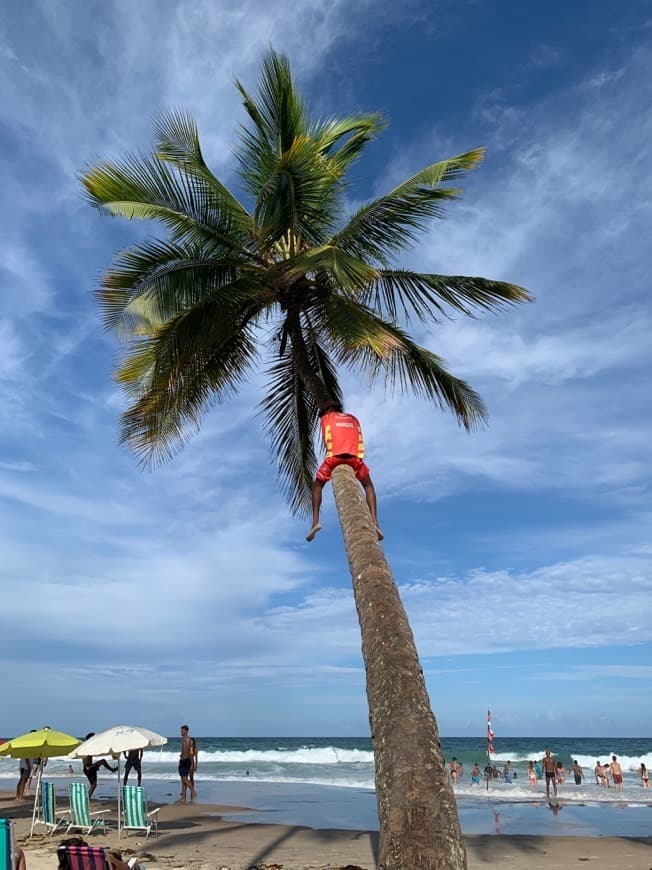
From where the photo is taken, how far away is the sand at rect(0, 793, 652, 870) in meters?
10.7

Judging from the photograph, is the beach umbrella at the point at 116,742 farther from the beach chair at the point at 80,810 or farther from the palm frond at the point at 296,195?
the palm frond at the point at 296,195

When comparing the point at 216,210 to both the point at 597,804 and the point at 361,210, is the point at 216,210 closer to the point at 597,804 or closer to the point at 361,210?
the point at 361,210

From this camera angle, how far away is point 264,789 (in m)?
29.6

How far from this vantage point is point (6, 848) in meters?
6.53

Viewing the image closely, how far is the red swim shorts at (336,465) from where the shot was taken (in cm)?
756

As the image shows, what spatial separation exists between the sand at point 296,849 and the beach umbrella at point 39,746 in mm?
1445

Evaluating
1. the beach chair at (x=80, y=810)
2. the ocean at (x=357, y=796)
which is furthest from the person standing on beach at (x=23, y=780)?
the beach chair at (x=80, y=810)

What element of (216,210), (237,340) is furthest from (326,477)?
(216,210)

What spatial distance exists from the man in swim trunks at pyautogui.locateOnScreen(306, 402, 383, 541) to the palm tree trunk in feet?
4.33

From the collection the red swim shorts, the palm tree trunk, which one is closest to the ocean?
the red swim shorts

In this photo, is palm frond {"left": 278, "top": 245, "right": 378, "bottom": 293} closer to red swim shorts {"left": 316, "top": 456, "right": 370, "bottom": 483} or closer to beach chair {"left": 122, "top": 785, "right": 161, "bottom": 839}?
red swim shorts {"left": 316, "top": 456, "right": 370, "bottom": 483}

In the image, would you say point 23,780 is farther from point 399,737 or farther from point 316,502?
point 399,737

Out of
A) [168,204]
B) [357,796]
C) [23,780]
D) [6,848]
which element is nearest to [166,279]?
[168,204]

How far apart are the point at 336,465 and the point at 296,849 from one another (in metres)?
8.58
